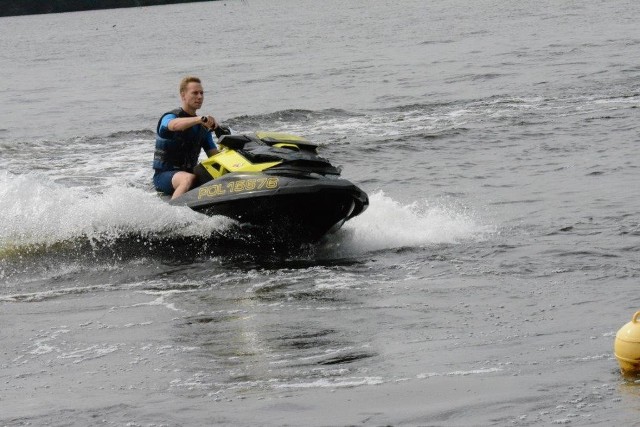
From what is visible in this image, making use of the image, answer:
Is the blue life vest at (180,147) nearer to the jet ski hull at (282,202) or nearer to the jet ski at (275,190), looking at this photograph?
the jet ski at (275,190)

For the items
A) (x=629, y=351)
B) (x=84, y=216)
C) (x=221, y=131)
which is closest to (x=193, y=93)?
(x=221, y=131)

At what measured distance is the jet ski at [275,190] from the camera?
9.59 meters

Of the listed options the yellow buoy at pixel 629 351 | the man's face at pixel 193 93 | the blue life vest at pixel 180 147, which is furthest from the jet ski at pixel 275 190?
the yellow buoy at pixel 629 351

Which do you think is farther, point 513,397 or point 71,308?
point 71,308

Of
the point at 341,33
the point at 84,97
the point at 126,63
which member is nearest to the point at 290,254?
the point at 84,97

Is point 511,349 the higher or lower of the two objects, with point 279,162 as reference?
lower

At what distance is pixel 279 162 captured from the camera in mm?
9711

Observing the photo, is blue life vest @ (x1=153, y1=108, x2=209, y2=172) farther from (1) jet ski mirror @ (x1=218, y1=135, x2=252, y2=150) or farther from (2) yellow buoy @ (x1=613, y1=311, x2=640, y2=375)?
(2) yellow buoy @ (x1=613, y1=311, x2=640, y2=375)

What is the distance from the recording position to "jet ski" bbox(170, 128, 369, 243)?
31.4 ft

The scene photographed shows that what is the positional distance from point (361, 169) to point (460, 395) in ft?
35.4

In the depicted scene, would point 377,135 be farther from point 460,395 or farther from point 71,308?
point 460,395

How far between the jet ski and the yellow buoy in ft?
12.8

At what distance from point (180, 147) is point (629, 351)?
217 inches

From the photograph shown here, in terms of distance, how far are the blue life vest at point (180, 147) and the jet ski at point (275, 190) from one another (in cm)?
22
